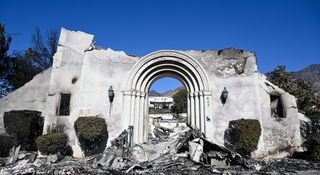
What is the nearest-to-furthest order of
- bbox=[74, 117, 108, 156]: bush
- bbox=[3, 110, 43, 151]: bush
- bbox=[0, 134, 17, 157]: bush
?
bbox=[74, 117, 108, 156]: bush < bbox=[0, 134, 17, 157]: bush < bbox=[3, 110, 43, 151]: bush

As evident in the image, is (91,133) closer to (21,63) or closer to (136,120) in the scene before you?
(136,120)

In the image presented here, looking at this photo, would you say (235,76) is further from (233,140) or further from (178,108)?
(178,108)

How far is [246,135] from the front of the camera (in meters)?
7.54

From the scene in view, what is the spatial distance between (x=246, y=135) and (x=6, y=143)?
9.29 meters

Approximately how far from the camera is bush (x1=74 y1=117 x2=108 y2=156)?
7.89 m

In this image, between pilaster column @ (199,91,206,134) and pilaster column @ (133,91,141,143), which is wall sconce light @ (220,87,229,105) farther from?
pilaster column @ (133,91,141,143)

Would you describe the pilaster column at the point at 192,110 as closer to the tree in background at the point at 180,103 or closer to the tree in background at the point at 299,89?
the tree in background at the point at 299,89

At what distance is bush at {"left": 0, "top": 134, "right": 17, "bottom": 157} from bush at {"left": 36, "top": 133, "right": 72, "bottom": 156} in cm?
194

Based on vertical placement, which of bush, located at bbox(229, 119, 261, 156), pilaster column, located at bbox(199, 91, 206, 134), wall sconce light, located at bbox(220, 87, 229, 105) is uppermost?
wall sconce light, located at bbox(220, 87, 229, 105)

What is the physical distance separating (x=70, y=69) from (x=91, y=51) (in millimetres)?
1203

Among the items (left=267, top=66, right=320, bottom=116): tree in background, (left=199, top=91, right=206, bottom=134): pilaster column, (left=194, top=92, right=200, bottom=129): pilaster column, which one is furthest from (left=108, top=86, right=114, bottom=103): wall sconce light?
(left=267, top=66, right=320, bottom=116): tree in background

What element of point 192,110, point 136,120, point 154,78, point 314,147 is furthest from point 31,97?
point 314,147

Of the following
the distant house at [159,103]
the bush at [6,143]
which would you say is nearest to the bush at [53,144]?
the bush at [6,143]

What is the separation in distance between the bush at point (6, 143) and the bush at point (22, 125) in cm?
17
